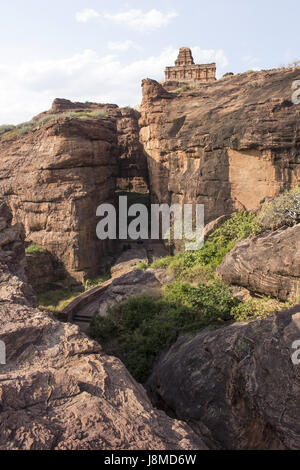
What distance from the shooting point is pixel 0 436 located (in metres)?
2.82

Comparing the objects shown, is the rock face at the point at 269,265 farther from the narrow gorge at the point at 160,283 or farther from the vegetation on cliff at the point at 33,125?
the vegetation on cliff at the point at 33,125

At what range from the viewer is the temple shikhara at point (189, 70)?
3400 cm

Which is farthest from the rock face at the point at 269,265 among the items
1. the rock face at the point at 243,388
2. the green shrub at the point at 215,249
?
the green shrub at the point at 215,249

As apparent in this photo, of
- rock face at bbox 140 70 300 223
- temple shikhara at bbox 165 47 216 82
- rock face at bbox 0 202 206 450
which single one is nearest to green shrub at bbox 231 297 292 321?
rock face at bbox 0 202 206 450

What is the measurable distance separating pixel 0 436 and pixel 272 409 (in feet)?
Result: 10.4

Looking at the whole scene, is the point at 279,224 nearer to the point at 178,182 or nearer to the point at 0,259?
the point at 0,259

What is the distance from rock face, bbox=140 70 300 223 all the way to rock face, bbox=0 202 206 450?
1080cm

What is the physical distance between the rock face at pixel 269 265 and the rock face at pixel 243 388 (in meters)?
1.66

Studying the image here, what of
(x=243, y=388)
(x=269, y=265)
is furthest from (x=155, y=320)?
(x=243, y=388)

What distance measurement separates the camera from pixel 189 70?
34.5 m

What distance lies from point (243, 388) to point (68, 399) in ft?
8.34

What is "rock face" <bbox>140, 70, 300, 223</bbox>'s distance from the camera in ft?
42.9

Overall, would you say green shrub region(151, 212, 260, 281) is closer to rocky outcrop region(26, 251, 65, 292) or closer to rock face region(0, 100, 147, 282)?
rock face region(0, 100, 147, 282)

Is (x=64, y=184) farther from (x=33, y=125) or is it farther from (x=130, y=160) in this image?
(x=130, y=160)
